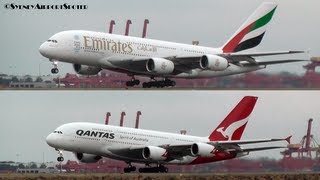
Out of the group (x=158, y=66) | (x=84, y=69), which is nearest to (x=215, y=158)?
(x=158, y=66)

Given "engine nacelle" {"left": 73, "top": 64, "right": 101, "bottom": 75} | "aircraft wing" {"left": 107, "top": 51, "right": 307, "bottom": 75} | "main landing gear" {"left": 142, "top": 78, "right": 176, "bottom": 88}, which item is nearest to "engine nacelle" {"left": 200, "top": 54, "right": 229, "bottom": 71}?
"aircraft wing" {"left": 107, "top": 51, "right": 307, "bottom": 75}

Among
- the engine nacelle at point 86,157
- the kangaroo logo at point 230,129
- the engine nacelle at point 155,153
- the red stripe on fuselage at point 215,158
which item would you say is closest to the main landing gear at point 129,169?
the engine nacelle at point 155,153

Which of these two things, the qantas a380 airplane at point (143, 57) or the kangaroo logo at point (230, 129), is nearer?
the qantas a380 airplane at point (143, 57)

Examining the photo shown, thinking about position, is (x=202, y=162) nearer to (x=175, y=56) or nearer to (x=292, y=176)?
(x=175, y=56)

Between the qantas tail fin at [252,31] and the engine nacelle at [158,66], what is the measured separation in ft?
19.3

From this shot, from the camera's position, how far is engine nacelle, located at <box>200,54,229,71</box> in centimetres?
6094

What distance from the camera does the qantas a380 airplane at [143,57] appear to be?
6031cm

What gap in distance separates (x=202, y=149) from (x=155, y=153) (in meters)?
2.63

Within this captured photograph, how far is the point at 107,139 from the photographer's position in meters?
63.7

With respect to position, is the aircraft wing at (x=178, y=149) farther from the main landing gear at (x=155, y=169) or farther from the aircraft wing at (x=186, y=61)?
the aircraft wing at (x=186, y=61)

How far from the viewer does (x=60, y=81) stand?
64188 mm

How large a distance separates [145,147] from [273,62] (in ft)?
23.7

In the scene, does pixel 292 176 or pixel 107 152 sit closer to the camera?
pixel 292 176

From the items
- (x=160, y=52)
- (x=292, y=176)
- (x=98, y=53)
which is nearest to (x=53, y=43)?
(x=98, y=53)
